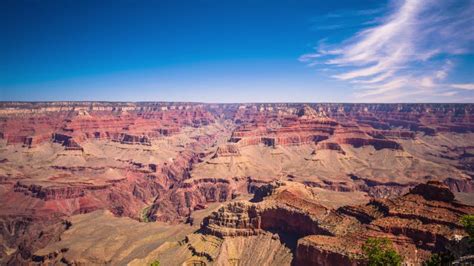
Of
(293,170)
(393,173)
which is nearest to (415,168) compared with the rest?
(393,173)

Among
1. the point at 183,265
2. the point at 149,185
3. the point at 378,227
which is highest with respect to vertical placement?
the point at 378,227

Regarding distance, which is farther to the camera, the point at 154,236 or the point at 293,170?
the point at 293,170

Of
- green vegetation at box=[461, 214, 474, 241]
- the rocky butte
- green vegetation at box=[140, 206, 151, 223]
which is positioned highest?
green vegetation at box=[461, 214, 474, 241]

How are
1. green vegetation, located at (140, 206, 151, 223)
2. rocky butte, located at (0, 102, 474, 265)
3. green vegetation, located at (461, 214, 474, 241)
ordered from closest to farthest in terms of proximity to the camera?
green vegetation, located at (461, 214, 474, 241) < rocky butte, located at (0, 102, 474, 265) < green vegetation, located at (140, 206, 151, 223)

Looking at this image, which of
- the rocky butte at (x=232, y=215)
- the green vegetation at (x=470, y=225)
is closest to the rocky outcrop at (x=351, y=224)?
the rocky butte at (x=232, y=215)

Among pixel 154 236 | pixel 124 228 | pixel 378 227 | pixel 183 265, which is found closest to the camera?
pixel 378 227

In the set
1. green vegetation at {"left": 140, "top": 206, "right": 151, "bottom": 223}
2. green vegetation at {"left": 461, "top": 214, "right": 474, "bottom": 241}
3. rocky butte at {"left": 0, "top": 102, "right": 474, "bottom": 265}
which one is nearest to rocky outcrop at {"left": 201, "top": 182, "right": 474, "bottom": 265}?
rocky butte at {"left": 0, "top": 102, "right": 474, "bottom": 265}

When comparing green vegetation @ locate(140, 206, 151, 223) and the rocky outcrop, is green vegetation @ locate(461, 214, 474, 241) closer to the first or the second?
the rocky outcrop

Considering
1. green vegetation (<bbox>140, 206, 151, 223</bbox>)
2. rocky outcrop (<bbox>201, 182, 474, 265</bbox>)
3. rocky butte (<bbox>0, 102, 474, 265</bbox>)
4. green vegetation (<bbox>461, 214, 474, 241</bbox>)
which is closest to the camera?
green vegetation (<bbox>461, 214, 474, 241</bbox>)

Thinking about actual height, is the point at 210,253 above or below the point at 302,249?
below

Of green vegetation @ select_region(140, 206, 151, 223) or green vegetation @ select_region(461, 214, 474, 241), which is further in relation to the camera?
green vegetation @ select_region(140, 206, 151, 223)

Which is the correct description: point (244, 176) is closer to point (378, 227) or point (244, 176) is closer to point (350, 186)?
point (350, 186)
